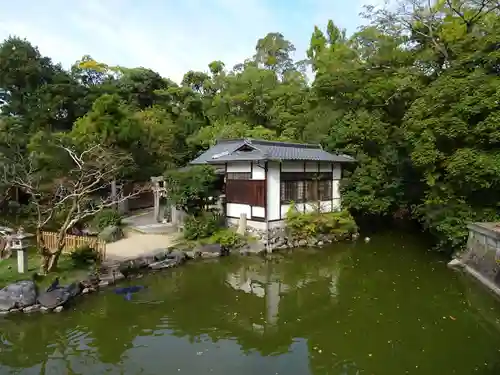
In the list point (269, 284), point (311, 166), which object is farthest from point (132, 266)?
point (311, 166)

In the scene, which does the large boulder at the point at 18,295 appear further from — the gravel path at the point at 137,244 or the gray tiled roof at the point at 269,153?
the gray tiled roof at the point at 269,153

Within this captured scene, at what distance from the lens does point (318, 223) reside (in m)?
16.1

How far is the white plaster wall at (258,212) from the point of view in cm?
1548

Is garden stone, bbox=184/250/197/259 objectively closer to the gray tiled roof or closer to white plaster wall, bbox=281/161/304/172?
the gray tiled roof

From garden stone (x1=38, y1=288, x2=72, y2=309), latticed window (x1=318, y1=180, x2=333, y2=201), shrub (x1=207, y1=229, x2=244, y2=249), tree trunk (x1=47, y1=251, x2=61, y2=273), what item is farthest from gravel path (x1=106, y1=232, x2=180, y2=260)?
latticed window (x1=318, y1=180, x2=333, y2=201)

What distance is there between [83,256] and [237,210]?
7.10 meters

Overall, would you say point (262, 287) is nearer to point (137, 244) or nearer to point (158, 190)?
point (137, 244)

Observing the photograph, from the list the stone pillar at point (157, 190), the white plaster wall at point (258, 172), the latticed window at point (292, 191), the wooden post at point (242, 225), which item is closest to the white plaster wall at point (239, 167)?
the white plaster wall at point (258, 172)

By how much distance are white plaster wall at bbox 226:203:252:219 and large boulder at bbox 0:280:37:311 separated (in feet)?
29.0

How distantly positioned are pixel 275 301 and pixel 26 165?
1606cm

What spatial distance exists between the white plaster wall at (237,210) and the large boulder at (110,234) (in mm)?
4690

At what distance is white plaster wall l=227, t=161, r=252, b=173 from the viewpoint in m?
16.1

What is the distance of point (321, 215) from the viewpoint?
16.4m

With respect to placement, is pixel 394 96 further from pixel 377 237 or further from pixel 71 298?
pixel 71 298
